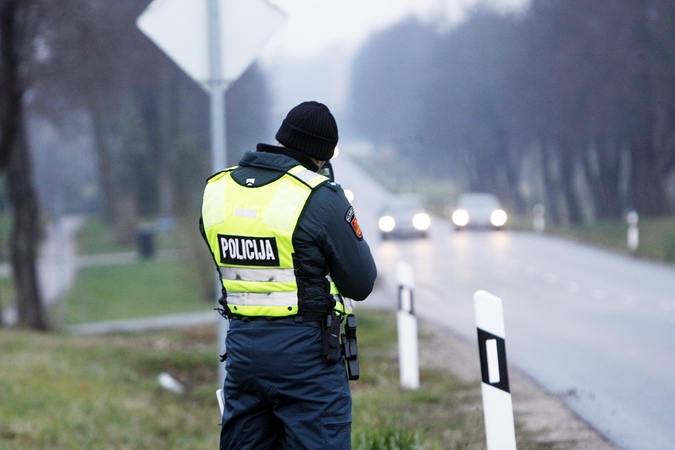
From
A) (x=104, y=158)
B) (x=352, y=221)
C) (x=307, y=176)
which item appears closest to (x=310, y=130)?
(x=307, y=176)

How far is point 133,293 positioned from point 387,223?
865 centimetres

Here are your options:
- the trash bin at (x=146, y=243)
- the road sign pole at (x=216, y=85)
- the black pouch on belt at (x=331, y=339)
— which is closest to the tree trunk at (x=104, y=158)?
the trash bin at (x=146, y=243)

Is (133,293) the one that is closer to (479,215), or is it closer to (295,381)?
(479,215)

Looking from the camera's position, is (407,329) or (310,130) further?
(407,329)

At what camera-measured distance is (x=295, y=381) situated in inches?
148

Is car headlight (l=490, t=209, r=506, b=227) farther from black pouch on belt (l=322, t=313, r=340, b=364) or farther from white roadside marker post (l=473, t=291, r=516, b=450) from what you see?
black pouch on belt (l=322, t=313, r=340, b=364)

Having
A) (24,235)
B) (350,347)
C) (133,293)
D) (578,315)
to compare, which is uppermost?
(350,347)

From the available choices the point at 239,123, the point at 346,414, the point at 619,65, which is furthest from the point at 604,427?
the point at 239,123

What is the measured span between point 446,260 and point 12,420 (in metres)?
19.9

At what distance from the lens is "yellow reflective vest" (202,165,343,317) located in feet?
12.3

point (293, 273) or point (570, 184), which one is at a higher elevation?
point (293, 273)

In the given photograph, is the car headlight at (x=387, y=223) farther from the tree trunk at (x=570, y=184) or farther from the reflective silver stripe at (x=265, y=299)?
the reflective silver stripe at (x=265, y=299)

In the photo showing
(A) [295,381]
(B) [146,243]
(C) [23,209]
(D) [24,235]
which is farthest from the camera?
(B) [146,243]

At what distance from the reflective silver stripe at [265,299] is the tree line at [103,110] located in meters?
13.6
